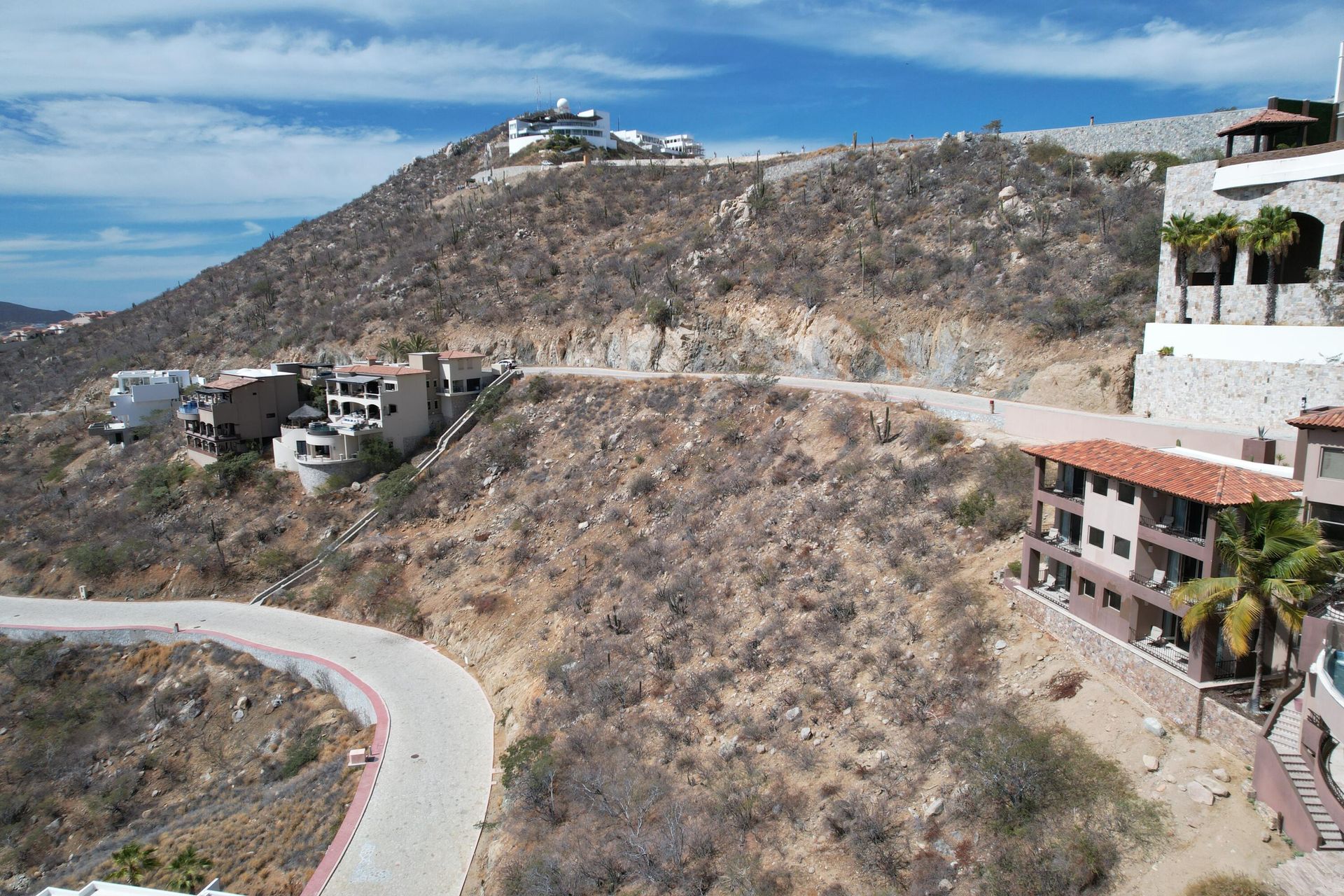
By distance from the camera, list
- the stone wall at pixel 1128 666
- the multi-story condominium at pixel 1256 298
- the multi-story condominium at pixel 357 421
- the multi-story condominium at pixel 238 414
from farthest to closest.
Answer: the multi-story condominium at pixel 238 414, the multi-story condominium at pixel 357 421, the multi-story condominium at pixel 1256 298, the stone wall at pixel 1128 666

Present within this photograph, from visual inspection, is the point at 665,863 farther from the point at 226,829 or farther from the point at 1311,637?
the point at 226,829

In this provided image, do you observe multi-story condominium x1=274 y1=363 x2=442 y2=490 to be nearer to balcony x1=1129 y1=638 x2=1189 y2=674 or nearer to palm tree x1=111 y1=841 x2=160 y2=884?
palm tree x1=111 y1=841 x2=160 y2=884

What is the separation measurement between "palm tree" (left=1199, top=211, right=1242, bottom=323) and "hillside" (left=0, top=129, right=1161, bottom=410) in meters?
3.88

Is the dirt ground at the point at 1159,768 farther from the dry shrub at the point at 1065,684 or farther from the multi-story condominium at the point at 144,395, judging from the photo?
the multi-story condominium at the point at 144,395

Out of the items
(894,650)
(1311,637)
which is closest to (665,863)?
(894,650)

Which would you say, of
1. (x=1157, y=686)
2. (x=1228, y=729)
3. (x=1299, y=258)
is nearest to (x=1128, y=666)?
(x=1157, y=686)

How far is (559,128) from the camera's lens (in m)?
88.6

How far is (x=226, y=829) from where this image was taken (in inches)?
791

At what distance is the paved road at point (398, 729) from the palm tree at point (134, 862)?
7.01 feet

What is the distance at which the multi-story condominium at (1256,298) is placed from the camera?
2042 cm

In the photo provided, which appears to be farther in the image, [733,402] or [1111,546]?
[733,402]

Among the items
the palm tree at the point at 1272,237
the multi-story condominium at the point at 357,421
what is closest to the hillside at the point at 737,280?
the palm tree at the point at 1272,237

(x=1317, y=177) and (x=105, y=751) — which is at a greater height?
(x=1317, y=177)

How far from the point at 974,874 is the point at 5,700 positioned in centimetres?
3705
